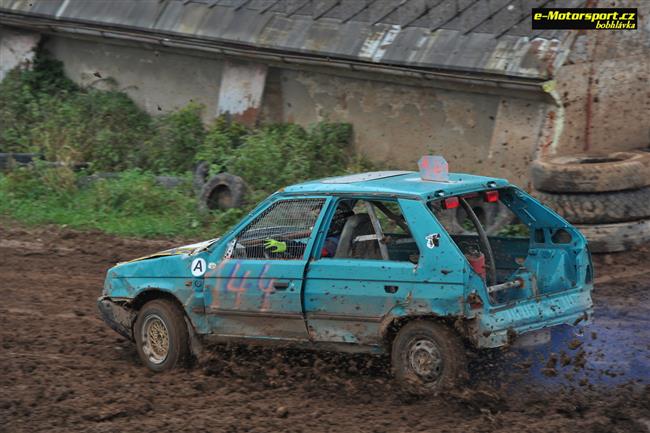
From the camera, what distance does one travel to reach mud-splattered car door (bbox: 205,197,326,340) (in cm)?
720

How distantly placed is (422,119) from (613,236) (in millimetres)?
3588

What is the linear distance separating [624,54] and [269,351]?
6.73m

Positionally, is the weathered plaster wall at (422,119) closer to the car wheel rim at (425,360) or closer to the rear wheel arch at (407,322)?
the rear wheel arch at (407,322)

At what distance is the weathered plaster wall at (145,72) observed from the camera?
53.9 ft

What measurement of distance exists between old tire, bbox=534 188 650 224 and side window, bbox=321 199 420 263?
3.90 meters

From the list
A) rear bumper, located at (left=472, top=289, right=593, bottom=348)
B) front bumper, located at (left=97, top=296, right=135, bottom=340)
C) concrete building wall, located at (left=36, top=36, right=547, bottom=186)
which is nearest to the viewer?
rear bumper, located at (left=472, top=289, right=593, bottom=348)

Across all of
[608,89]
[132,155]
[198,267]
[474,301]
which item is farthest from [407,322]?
[132,155]

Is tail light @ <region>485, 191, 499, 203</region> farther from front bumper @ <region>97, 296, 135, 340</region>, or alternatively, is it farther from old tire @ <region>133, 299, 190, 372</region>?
front bumper @ <region>97, 296, 135, 340</region>

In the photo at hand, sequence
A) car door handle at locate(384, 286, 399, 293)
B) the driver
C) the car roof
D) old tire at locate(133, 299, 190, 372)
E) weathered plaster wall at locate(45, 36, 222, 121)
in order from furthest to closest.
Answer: weathered plaster wall at locate(45, 36, 222, 121) → old tire at locate(133, 299, 190, 372) → the driver → the car roof → car door handle at locate(384, 286, 399, 293)

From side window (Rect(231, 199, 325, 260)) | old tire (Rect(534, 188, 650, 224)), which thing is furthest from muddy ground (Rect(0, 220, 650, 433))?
old tire (Rect(534, 188, 650, 224))

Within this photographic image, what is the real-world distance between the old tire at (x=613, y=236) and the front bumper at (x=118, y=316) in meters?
5.10

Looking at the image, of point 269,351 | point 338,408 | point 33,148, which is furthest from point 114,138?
point 338,408

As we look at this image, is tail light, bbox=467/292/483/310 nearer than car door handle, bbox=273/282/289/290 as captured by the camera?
Yes

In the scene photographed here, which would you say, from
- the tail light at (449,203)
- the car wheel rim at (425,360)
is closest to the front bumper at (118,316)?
the car wheel rim at (425,360)
